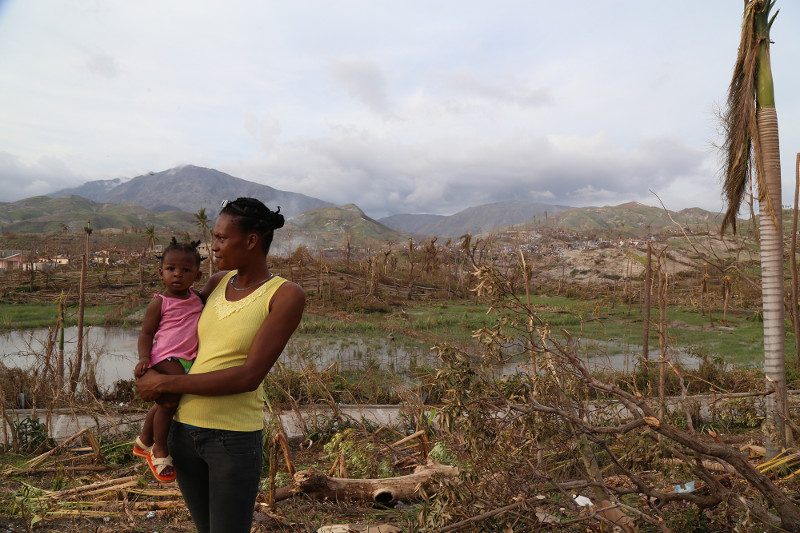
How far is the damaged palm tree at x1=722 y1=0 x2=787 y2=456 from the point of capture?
3.68 m

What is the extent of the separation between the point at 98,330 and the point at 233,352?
1510 centimetres

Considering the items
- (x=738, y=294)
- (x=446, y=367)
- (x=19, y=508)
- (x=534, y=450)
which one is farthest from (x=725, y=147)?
(x=738, y=294)

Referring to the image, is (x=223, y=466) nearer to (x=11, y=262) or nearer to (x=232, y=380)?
(x=232, y=380)

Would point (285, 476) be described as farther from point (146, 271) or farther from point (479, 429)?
point (146, 271)

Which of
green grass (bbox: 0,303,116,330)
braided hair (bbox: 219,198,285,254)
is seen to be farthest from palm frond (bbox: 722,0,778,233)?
green grass (bbox: 0,303,116,330)

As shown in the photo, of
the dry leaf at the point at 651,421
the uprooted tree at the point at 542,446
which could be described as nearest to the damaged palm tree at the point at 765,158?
the uprooted tree at the point at 542,446

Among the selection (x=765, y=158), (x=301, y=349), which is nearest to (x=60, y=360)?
(x=301, y=349)

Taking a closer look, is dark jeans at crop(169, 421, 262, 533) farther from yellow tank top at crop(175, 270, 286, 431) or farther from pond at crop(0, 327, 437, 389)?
pond at crop(0, 327, 437, 389)

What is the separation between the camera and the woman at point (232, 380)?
1.45m

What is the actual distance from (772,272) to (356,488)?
130 inches

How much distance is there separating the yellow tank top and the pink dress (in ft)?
0.26

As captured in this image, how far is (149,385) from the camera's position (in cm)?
150

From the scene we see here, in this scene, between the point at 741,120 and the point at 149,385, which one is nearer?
the point at 149,385

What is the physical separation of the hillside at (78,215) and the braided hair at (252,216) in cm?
9028
